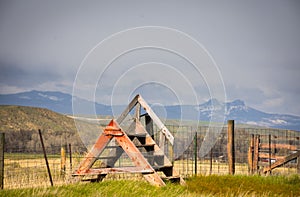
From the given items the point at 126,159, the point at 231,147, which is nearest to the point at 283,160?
the point at 231,147

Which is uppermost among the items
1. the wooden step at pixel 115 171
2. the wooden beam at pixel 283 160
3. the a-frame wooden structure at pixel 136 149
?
the a-frame wooden structure at pixel 136 149

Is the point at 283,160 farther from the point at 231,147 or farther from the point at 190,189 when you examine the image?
the point at 190,189

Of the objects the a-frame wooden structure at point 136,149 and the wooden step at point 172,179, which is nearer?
the a-frame wooden structure at point 136,149

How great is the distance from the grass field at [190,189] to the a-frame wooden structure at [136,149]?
0.36m

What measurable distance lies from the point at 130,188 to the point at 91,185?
91 cm

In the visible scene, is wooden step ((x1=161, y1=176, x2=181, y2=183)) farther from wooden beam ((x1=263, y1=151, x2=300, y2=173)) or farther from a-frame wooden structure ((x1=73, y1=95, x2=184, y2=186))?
wooden beam ((x1=263, y1=151, x2=300, y2=173))

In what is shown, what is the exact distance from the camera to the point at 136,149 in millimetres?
9930

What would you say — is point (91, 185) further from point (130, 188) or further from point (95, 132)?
point (95, 132)

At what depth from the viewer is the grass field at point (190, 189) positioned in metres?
8.64

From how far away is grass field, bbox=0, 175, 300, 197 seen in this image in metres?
8.64

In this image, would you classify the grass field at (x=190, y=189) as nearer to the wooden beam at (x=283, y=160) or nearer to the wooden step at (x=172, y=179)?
the wooden step at (x=172, y=179)

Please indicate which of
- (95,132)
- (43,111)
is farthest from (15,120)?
(95,132)

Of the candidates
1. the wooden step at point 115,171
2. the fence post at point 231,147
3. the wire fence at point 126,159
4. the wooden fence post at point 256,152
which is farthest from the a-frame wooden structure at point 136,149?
the wooden fence post at point 256,152

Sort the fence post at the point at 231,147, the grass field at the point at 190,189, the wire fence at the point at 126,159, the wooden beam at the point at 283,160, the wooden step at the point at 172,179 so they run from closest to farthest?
the grass field at the point at 190,189
the wooden step at the point at 172,179
the wire fence at the point at 126,159
the fence post at the point at 231,147
the wooden beam at the point at 283,160
